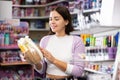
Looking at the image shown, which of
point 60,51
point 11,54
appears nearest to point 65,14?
point 60,51

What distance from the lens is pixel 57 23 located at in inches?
95.9

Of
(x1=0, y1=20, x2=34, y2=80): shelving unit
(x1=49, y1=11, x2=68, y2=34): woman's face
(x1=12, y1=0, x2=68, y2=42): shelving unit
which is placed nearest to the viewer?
(x1=49, y1=11, x2=68, y2=34): woman's face

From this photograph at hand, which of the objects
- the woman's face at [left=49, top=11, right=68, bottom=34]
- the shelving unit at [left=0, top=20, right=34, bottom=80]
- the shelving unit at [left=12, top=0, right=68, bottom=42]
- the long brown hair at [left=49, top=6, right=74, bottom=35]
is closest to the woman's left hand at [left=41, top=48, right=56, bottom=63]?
the woman's face at [left=49, top=11, right=68, bottom=34]

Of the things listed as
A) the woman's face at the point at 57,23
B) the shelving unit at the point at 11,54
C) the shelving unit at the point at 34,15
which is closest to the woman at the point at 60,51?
the woman's face at the point at 57,23

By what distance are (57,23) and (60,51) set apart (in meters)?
0.25

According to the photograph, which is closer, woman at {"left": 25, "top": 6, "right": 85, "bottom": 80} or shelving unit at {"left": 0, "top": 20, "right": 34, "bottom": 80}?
woman at {"left": 25, "top": 6, "right": 85, "bottom": 80}

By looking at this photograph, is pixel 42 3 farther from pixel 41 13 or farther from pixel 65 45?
pixel 65 45

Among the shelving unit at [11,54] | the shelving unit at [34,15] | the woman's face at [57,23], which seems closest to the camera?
the woman's face at [57,23]

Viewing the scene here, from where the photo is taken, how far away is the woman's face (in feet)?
7.97

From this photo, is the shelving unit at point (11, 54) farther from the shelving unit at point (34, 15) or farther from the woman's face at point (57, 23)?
the shelving unit at point (34, 15)

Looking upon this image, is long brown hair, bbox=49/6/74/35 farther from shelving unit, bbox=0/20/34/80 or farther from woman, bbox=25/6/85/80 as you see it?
shelving unit, bbox=0/20/34/80

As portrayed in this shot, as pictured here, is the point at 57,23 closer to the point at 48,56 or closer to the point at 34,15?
the point at 48,56

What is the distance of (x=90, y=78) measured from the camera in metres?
2.49

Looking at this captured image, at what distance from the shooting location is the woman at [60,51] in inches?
90.9
